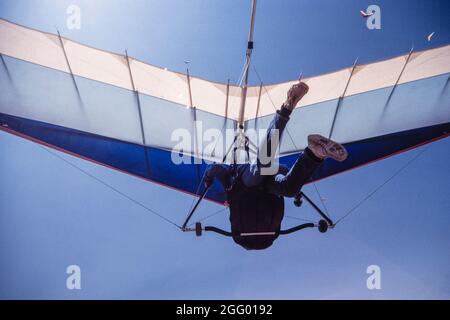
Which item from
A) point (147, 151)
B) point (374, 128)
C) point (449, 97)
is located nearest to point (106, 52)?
point (147, 151)

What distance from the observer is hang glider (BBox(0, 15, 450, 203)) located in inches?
143

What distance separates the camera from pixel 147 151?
401 centimetres

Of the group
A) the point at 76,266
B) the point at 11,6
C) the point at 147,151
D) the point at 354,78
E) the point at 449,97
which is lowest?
the point at 76,266

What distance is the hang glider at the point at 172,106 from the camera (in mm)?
3627

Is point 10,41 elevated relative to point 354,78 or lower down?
elevated

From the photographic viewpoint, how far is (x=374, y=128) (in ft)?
13.1

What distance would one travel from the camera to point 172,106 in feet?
12.8

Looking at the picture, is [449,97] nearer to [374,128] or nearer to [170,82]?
[374,128]
